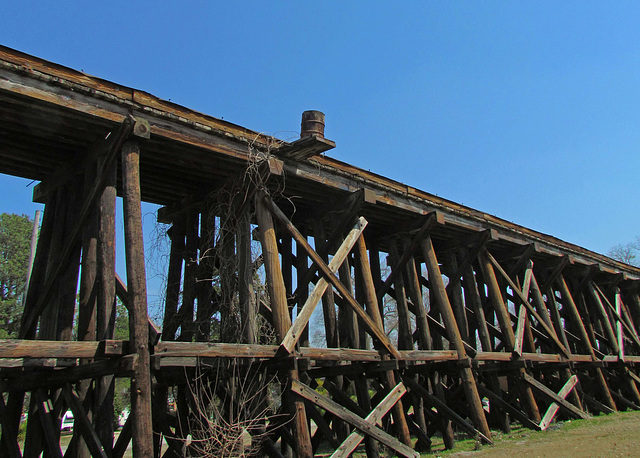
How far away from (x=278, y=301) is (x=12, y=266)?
998 inches

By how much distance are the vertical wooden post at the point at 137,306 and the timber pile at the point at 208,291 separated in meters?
0.01

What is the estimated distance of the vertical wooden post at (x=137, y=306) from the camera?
14.9 ft

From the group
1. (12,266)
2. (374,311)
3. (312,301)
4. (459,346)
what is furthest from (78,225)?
(12,266)

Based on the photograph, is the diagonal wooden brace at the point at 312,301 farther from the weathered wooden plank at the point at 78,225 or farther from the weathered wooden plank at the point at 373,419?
the weathered wooden plank at the point at 78,225

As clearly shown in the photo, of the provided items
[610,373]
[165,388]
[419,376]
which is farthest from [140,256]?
[610,373]

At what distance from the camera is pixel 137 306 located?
16.0 feet

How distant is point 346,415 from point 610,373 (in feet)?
30.7

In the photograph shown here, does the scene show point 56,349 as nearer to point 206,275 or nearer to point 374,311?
point 206,275

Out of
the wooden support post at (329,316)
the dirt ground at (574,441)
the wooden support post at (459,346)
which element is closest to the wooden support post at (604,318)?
the dirt ground at (574,441)

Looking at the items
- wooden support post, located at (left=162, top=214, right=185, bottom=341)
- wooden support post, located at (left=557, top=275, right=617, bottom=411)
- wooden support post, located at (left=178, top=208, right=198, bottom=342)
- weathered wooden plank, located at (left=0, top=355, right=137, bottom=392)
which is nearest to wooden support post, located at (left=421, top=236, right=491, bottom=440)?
wooden support post, located at (left=178, top=208, right=198, bottom=342)

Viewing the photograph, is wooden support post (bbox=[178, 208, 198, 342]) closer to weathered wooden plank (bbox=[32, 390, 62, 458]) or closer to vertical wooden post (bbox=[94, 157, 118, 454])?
vertical wooden post (bbox=[94, 157, 118, 454])

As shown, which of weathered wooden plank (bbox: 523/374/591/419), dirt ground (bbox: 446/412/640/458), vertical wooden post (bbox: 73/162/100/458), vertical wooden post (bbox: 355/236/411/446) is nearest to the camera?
vertical wooden post (bbox: 73/162/100/458)

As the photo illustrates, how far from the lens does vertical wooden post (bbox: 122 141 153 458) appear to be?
14.9 feet

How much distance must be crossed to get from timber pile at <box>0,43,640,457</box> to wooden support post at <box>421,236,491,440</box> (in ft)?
0.07
